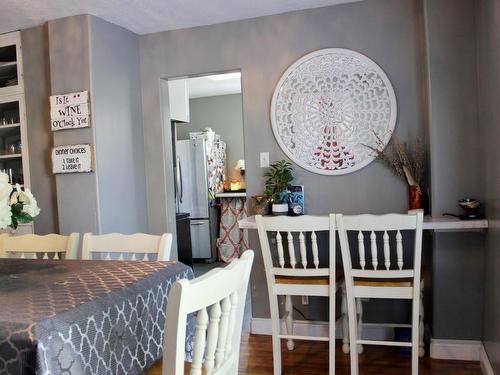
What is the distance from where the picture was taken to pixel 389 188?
9.45 ft

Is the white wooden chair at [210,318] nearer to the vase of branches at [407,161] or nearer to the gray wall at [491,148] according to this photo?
the gray wall at [491,148]

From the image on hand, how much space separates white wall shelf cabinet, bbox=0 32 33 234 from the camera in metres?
3.27

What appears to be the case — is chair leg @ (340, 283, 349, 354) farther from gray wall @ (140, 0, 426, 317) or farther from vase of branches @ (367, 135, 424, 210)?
vase of branches @ (367, 135, 424, 210)

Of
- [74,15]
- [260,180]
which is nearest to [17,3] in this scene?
[74,15]

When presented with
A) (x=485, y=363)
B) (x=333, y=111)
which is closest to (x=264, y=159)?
(x=333, y=111)

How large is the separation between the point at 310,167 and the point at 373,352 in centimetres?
127

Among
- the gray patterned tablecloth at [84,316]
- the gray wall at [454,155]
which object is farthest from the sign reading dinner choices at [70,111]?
the gray wall at [454,155]

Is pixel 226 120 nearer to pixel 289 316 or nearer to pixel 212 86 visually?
pixel 212 86

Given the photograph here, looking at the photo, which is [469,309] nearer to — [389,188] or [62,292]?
[389,188]

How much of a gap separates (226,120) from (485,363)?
4842 millimetres

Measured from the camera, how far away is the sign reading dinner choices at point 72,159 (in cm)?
293

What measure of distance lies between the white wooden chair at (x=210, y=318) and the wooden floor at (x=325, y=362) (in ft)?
4.63

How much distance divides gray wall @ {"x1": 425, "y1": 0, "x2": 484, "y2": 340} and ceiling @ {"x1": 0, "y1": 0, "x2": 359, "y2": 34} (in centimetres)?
74

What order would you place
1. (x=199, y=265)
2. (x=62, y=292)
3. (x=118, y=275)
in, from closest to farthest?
(x=62, y=292), (x=118, y=275), (x=199, y=265)
